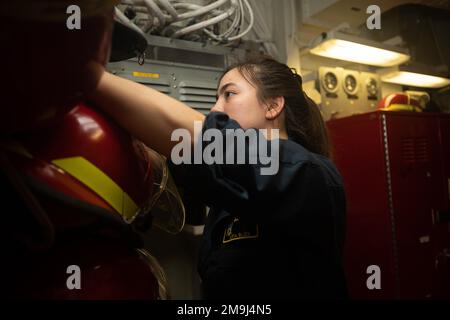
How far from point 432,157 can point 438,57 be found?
4.51ft

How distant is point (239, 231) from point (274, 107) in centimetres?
Answer: 36

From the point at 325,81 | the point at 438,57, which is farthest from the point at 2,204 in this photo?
the point at 438,57

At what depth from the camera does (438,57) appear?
2840mm

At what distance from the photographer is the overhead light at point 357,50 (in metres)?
1.78

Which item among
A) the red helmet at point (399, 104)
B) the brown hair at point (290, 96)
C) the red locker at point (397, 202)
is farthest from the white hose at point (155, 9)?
the red helmet at point (399, 104)

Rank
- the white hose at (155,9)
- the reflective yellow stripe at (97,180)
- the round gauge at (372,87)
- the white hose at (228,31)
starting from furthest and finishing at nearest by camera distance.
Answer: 1. the round gauge at (372,87)
2. the white hose at (228,31)
3. the white hose at (155,9)
4. the reflective yellow stripe at (97,180)

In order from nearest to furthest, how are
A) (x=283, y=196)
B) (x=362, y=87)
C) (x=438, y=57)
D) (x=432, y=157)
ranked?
1. (x=283, y=196)
2. (x=432, y=157)
3. (x=362, y=87)
4. (x=438, y=57)

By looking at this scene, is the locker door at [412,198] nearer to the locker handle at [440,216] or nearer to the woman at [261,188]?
the locker handle at [440,216]

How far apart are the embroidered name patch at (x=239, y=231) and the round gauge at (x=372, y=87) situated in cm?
197

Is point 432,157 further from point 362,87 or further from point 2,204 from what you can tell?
point 2,204

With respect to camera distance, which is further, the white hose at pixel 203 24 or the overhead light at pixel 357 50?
the overhead light at pixel 357 50

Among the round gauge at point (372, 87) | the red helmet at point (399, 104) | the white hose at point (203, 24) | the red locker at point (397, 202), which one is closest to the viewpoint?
the white hose at point (203, 24)

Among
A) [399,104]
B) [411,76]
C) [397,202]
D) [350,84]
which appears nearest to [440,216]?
[397,202]
